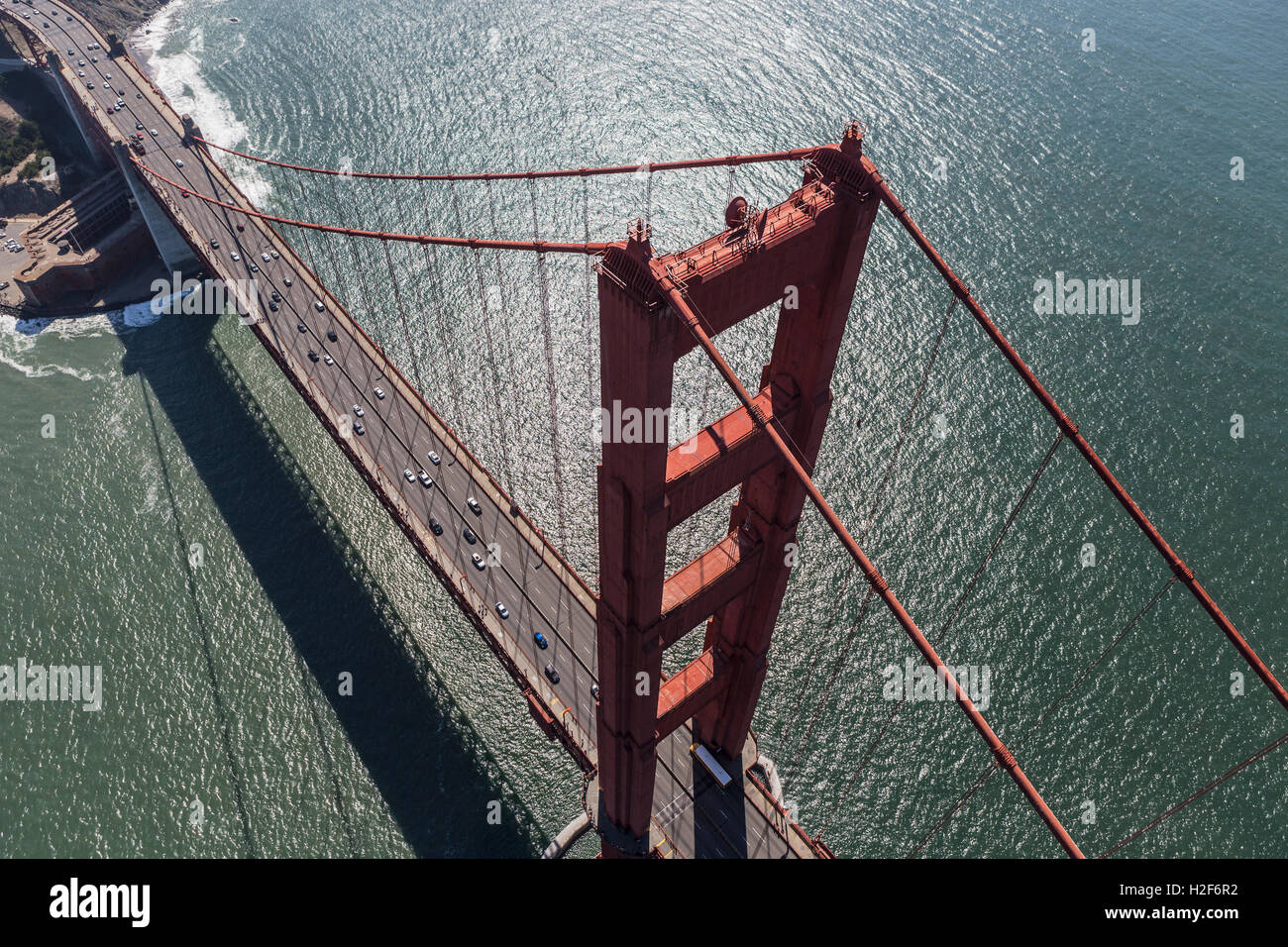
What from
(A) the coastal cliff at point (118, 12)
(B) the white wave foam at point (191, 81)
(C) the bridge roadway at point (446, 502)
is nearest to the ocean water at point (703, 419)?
(B) the white wave foam at point (191, 81)

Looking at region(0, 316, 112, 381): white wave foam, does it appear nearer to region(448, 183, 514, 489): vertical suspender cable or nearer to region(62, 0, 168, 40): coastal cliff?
region(448, 183, 514, 489): vertical suspender cable

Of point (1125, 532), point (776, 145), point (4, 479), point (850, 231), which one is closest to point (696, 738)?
point (850, 231)

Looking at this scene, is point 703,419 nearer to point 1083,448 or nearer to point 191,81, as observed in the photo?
point 1083,448

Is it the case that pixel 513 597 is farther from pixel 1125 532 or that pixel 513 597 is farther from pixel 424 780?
pixel 1125 532

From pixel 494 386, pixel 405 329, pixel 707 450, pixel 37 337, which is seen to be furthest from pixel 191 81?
pixel 707 450

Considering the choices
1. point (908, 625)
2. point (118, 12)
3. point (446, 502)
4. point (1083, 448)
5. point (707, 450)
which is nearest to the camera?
point (908, 625)

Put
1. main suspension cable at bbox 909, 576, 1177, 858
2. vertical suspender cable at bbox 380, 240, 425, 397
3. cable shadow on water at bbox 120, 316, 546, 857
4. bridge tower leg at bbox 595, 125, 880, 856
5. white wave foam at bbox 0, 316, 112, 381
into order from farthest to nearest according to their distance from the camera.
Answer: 1. white wave foam at bbox 0, 316, 112, 381
2. vertical suspender cable at bbox 380, 240, 425, 397
3. cable shadow on water at bbox 120, 316, 546, 857
4. main suspension cable at bbox 909, 576, 1177, 858
5. bridge tower leg at bbox 595, 125, 880, 856

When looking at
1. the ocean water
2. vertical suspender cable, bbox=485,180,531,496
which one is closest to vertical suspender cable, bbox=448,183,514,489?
the ocean water
